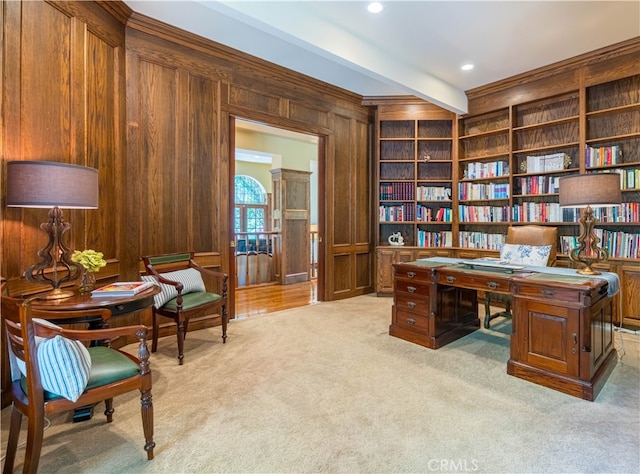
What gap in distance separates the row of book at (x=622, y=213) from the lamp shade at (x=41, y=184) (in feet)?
15.9

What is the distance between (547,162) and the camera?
4.21 meters

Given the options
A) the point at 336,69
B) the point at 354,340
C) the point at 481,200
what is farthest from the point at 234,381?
the point at 481,200

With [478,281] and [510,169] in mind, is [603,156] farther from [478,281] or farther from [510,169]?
[478,281]

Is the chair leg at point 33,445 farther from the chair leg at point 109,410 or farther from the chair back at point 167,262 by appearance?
the chair back at point 167,262

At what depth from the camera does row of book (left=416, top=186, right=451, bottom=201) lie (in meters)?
5.14

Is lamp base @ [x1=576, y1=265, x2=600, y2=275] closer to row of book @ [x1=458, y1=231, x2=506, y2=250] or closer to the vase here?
row of book @ [x1=458, y1=231, x2=506, y2=250]

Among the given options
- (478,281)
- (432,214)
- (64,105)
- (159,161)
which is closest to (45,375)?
(64,105)

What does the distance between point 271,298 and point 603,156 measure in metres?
4.52

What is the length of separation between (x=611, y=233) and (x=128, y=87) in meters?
5.17

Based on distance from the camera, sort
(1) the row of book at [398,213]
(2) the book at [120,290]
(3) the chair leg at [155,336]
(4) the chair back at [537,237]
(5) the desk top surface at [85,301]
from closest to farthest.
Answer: (5) the desk top surface at [85,301], (2) the book at [120,290], (3) the chair leg at [155,336], (4) the chair back at [537,237], (1) the row of book at [398,213]

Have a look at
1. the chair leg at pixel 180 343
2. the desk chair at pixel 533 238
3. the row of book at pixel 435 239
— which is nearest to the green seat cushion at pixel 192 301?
the chair leg at pixel 180 343

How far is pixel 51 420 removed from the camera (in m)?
1.98
